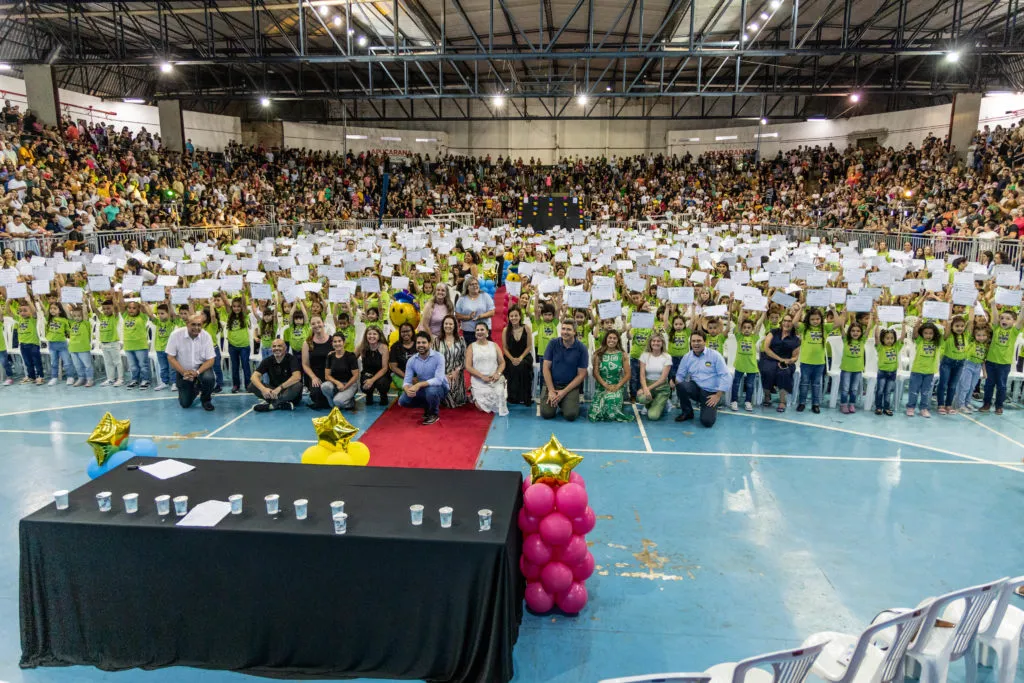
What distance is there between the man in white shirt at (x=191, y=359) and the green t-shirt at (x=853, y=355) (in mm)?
8040

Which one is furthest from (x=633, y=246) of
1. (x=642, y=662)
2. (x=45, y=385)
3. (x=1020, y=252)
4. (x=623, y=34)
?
(x=642, y=662)

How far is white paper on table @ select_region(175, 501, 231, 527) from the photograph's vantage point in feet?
12.1

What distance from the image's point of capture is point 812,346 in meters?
8.63

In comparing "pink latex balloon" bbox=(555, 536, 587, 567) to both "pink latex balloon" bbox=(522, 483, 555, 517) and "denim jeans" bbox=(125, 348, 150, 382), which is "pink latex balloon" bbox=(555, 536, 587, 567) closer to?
"pink latex balloon" bbox=(522, 483, 555, 517)

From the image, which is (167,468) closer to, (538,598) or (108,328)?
(538,598)

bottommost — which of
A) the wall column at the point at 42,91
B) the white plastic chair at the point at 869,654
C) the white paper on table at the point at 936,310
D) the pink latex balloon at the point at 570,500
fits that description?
the white plastic chair at the point at 869,654

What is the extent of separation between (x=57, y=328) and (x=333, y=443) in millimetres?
6947

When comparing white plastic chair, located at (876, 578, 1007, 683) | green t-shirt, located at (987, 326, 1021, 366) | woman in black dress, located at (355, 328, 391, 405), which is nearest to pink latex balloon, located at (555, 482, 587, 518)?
white plastic chair, located at (876, 578, 1007, 683)

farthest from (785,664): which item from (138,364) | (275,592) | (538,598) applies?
(138,364)

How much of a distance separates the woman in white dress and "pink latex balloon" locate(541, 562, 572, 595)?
421 cm

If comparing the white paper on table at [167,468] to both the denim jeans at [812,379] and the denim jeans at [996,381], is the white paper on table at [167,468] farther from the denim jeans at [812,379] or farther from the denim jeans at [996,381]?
the denim jeans at [996,381]

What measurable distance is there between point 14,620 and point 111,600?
1217mm

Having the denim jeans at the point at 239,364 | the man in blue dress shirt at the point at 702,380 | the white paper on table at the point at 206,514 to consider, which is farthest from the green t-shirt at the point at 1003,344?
the denim jeans at the point at 239,364

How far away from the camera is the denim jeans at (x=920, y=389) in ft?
28.5
